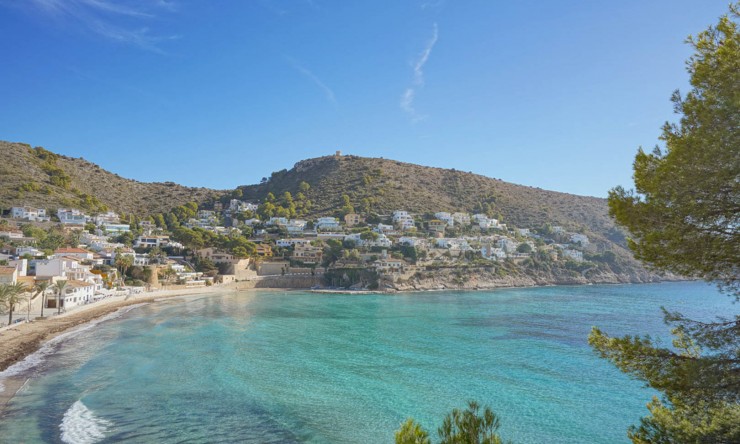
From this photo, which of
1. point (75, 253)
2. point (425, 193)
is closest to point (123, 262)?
point (75, 253)

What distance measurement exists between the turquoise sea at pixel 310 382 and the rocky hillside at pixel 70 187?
6013 cm

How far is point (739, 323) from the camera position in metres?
5.89

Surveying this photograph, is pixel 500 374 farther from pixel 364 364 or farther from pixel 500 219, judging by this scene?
pixel 500 219

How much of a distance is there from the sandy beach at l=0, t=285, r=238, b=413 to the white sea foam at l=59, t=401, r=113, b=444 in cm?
223

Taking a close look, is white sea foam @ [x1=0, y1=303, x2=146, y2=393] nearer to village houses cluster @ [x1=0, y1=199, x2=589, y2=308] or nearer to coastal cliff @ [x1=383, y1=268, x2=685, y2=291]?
village houses cluster @ [x1=0, y1=199, x2=589, y2=308]

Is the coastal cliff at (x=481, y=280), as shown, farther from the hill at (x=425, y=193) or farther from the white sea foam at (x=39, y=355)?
the white sea foam at (x=39, y=355)

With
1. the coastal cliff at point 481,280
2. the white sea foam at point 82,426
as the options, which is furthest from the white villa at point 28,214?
the white sea foam at point 82,426

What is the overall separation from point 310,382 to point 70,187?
93454mm

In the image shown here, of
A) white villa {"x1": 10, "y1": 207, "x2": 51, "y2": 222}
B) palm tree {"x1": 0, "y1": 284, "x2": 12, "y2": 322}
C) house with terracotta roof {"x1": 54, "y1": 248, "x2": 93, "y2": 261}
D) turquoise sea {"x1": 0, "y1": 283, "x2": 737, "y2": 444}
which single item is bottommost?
turquoise sea {"x1": 0, "y1": 283, "x2": 737, "y2": 444}

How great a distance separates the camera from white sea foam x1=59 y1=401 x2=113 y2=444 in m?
11.2

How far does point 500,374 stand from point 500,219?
91007 mm

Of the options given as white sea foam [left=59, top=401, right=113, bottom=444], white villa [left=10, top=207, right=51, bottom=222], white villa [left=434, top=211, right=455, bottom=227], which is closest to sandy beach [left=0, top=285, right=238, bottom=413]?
white sea foam [left=59, top=401, right=113, bottom=444]

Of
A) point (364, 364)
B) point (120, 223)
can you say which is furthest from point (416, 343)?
point (120, 223)

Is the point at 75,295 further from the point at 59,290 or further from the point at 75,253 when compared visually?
the point at 75,253
